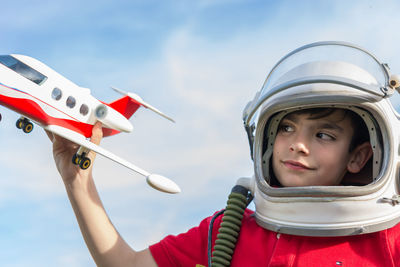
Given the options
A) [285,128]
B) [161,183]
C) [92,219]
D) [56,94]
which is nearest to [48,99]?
[56,94]

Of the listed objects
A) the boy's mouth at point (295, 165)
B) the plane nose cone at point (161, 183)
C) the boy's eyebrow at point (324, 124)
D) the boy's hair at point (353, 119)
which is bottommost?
the plane nose cone at point (161, 183)

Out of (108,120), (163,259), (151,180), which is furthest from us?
(108,120)

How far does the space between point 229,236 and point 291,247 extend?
1.08 feet

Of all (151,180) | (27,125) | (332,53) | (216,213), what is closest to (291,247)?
(216,213)

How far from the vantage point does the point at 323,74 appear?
2381 millimetres

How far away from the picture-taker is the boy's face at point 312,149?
2.31 m

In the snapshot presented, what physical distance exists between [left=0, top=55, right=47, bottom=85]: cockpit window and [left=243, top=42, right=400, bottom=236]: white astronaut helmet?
484cm

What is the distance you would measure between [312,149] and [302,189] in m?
0.23

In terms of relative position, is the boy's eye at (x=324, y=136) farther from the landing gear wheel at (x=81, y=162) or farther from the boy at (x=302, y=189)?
the landing gear wheel at (x=81, y=162)

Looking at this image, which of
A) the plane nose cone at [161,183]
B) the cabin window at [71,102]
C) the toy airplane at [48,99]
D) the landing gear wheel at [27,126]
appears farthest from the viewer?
the landing gear wheel at [27,126]

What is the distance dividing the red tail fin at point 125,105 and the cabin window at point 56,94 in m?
3.61

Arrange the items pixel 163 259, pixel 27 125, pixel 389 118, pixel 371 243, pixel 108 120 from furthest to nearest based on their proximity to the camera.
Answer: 1. pixel 27 125
2. pixel 108 120
3. pixel 163 259
4. pixel 389 118
5. pixel 371 243

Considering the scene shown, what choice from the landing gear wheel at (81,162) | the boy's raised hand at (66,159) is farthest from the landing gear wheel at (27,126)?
the landing gear wheel at (81,162)

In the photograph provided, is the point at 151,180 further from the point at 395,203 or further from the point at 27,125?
the point at 27,125
